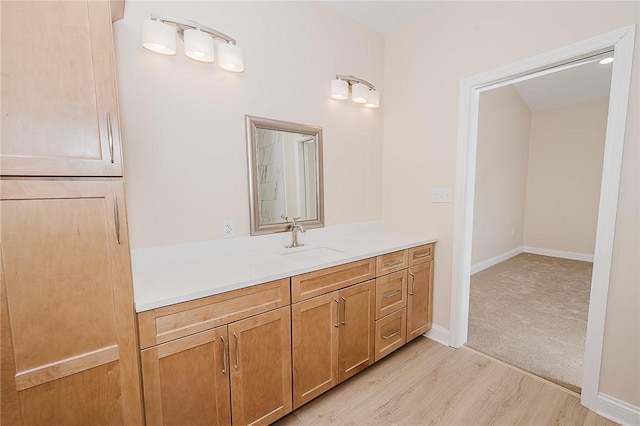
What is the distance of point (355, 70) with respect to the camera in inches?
96.9

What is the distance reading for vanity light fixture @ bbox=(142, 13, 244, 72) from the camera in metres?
1.42

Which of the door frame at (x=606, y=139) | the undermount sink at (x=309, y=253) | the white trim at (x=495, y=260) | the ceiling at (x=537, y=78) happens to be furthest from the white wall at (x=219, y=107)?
the white trim at (x=495, y=260)

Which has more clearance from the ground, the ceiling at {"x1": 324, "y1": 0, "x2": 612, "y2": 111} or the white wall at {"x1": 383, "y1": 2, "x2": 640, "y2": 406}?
the ceiling at {"x1": 324, "y1": 0, "x2": 612, "y2": 111}

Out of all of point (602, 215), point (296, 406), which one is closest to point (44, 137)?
point (296, 406)

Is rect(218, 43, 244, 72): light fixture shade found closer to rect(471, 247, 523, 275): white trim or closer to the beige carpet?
the beige carpet

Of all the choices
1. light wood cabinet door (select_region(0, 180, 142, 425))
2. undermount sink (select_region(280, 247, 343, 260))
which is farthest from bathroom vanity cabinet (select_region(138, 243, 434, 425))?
undermount sink (select_region(280, 247, 343, 260))

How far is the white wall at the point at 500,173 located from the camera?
13.1 feet

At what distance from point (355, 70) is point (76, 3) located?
201cm

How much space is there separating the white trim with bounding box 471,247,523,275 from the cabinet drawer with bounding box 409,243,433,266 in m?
2.17

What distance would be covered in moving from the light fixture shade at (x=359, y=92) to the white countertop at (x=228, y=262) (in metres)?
1.15

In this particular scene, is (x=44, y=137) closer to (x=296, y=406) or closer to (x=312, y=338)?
A: (x=312, y=338)

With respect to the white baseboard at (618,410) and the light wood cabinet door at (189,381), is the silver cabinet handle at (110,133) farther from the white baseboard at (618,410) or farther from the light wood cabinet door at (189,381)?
the white baseboard at (618,410)

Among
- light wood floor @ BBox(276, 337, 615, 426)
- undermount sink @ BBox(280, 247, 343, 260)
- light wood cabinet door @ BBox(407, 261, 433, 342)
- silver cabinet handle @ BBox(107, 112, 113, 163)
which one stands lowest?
light wood floor @ BBox(276, 337, 615, 426)

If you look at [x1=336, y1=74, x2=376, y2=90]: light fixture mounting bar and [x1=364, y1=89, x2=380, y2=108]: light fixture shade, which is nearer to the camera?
[x1=336, y1=74, x2=376, y2=90]: light fixture mounting bar
